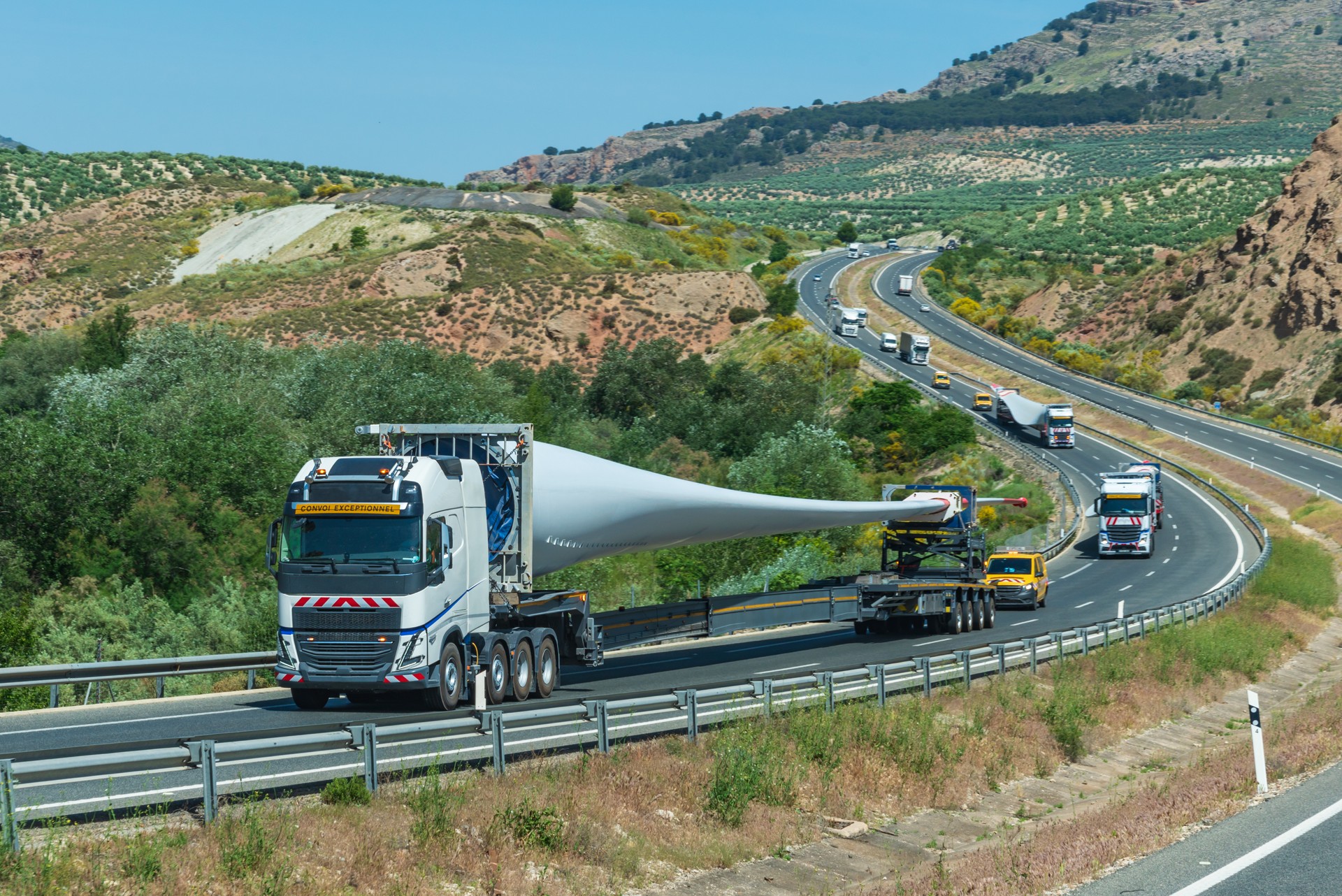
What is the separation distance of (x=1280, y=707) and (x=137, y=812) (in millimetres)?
25044

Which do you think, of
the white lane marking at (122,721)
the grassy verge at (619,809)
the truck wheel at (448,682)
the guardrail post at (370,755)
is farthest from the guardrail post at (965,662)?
the guardrail post at (370,755)

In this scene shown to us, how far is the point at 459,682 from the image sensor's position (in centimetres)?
1878

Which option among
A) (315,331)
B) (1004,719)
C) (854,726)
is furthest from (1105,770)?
(315,331)

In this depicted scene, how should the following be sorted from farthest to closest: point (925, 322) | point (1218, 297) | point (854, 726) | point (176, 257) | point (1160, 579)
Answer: point (176, 257)
point (925, 322)
point (1218, 297)
point (1160, 579)
point (854, 726)

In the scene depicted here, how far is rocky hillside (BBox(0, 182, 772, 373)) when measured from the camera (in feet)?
345

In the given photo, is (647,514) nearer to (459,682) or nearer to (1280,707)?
(459,682)

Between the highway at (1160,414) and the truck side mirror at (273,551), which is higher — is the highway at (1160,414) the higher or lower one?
the lower one

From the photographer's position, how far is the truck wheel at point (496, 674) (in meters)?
18.9

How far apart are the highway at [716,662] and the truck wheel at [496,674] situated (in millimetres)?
1078

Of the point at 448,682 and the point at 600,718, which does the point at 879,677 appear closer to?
the point at 600,718

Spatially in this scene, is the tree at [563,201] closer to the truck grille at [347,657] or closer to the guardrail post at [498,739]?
the truck grille at [347,657]

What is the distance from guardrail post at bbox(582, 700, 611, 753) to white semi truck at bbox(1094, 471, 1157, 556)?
4540 cm

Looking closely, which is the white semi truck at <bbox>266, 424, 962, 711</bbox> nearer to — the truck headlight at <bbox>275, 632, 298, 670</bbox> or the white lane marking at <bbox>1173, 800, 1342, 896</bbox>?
the truck headlight at <bbox>275, 632, 298, 670</bbox>

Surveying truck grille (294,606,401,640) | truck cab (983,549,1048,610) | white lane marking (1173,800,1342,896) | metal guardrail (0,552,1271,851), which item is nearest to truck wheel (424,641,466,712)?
truck grille (294,606,401,640)
